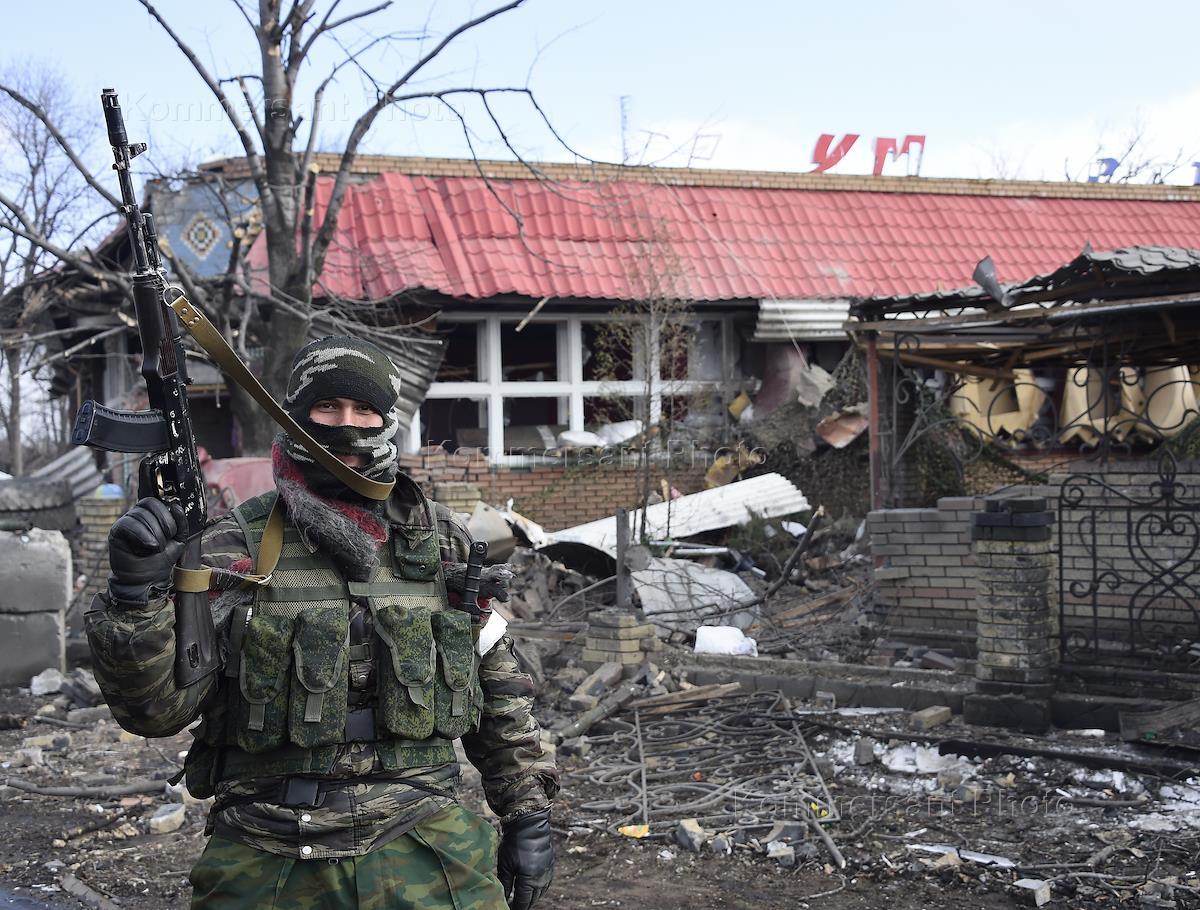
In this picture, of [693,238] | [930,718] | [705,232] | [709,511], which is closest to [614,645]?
[930,718]

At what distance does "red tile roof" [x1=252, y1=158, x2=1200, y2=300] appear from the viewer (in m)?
14.4

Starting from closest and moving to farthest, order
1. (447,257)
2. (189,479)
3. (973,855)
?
(189,479)
(973,855)
(447,257)

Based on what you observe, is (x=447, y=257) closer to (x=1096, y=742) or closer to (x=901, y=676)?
(x=901, y=676)

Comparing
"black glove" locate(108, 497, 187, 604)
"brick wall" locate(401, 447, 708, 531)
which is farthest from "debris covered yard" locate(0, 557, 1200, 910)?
"brick wall" locate(401, 447, 708, 531)

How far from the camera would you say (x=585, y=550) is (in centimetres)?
1255

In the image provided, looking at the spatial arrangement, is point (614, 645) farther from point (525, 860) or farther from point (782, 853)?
point (525, 860)

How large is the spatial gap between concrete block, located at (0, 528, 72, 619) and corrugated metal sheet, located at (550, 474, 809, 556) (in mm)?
4694

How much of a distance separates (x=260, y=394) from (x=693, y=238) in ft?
45.5

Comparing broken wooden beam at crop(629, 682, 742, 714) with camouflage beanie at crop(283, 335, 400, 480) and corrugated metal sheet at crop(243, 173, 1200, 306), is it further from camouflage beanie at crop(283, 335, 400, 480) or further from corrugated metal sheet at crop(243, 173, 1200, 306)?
corrugated metal sheet at crop(243, 173, 1200, 306)

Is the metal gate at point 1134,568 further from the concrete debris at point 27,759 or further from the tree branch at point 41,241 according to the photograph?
the tree branch at point 41,241

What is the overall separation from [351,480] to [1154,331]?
8147mm

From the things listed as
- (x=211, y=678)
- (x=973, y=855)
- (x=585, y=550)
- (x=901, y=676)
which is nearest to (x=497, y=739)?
(x=211, y=678)

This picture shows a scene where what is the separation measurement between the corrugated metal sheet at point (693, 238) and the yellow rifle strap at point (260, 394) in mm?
10279

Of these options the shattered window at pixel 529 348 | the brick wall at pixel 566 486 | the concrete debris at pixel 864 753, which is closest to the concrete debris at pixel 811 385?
the brick wall at pixel 566 486
